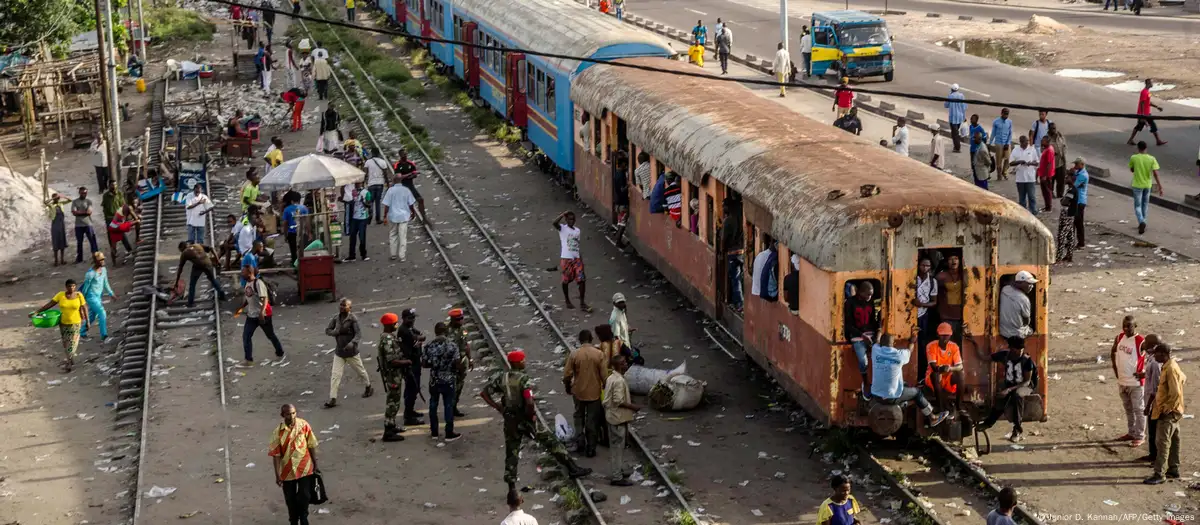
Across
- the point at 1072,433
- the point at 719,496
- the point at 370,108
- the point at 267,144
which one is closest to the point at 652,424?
the point at 719,496

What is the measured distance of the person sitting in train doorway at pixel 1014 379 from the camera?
1486cm

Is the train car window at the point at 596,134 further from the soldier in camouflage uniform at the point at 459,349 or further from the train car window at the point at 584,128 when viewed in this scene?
the soldier in camouflage uniform at the point at 459,349

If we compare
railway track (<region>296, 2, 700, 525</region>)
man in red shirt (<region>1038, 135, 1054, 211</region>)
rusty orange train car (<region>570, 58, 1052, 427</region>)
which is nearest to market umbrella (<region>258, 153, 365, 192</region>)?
railway track (<region>296, 2, 700, 525</region>)

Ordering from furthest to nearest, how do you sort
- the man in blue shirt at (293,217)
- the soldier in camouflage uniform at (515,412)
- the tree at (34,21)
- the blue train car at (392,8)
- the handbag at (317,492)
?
1. the blue train car at (392,8)
2. the tree at (34,21)
3. the man in blue shirt at (293,217)
4. the soldier in camouflage uniform at (515,412)
5. the handbag at (317,492)

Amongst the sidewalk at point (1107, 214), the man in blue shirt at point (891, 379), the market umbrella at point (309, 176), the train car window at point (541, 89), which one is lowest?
the sidewalk at point (1107, 214)

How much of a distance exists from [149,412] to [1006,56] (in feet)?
113

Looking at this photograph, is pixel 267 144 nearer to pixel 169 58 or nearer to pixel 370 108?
pixel 370 108

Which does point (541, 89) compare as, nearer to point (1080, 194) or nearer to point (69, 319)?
point (1080, 194)

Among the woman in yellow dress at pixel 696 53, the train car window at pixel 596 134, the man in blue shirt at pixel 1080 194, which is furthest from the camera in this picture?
the woman in yellow dress at pixel 696 53

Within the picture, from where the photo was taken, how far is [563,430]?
53.5 feet

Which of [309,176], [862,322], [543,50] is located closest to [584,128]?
[543,50]

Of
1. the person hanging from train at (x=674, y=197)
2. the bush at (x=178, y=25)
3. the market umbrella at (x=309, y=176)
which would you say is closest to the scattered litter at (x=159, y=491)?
the person hanging from train at (x=674, y=197)

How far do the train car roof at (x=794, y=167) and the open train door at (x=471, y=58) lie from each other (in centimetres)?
1274

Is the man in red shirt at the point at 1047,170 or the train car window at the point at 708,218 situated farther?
the man in red shirt at the point at 1047,170
